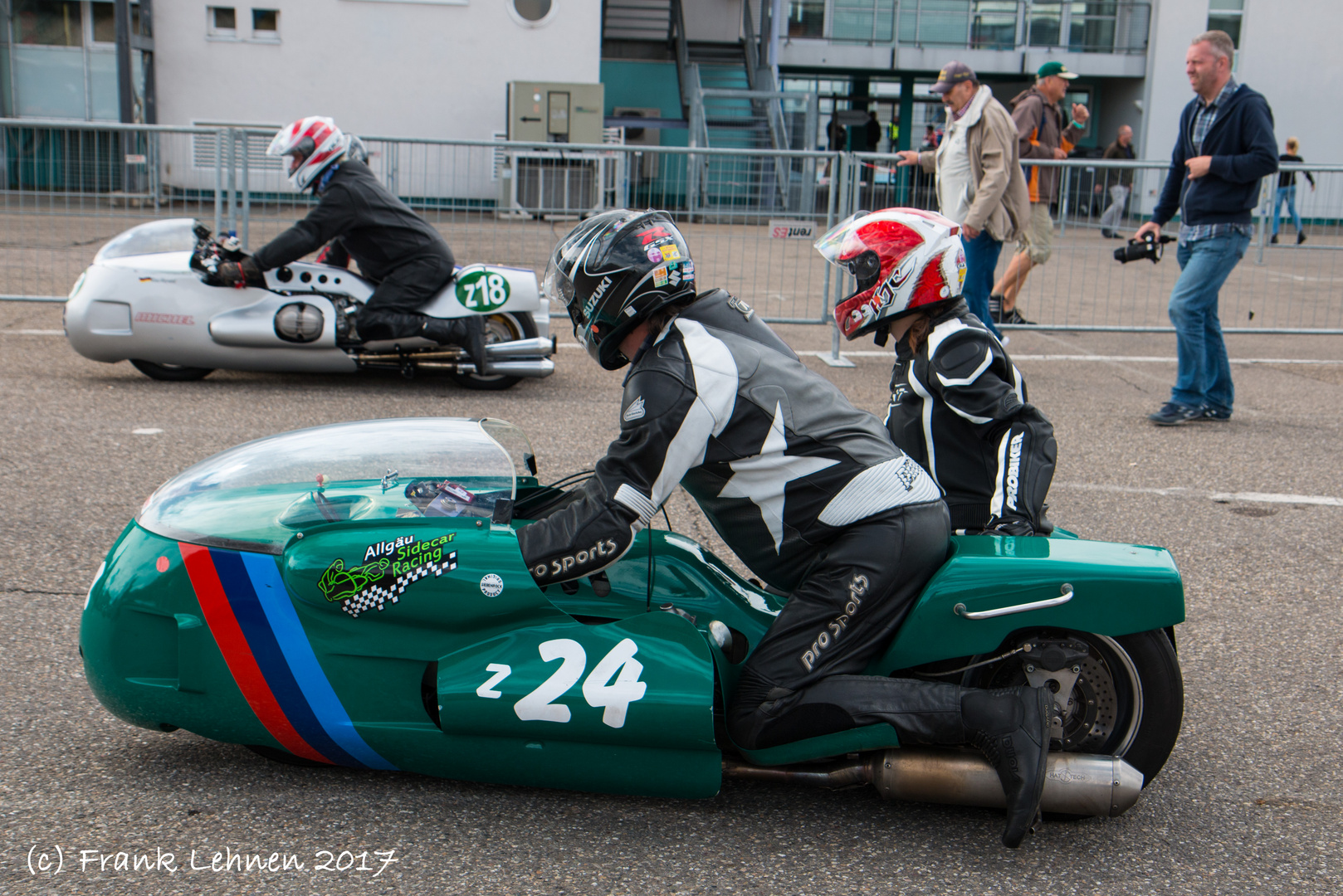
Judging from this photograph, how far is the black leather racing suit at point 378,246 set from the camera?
22.4 ft

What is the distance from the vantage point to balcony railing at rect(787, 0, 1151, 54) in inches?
1061

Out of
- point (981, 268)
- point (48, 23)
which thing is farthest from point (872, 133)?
point (981, 268)

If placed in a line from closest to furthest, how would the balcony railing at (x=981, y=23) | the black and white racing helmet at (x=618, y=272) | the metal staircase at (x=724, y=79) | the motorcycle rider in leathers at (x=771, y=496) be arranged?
1. the motorcycle rider in leathers at (x=771, y=496)
2. the black and white racing helmet at (x=618, y=272)
3. the metal staircase at (x=724, y=79)
4. the balcony railing at (x=981, y=23)

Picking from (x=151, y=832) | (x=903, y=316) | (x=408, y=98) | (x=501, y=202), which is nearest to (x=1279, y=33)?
(x=408, y=98)

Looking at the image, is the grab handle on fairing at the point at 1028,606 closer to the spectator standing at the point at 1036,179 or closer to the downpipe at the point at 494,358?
the downpipe at the point at 494,358

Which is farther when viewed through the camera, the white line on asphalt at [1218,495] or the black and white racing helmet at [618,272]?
the white line on asphalt at [1218,495]

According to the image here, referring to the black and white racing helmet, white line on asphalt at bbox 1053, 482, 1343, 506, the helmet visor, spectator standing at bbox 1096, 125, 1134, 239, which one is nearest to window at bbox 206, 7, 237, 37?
spectator standing at bbox 1096, 125, 1134, 239

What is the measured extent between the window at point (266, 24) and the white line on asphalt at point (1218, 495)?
18.2 m

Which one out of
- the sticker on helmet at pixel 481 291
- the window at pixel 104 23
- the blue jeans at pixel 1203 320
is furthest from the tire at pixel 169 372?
the window at pixel 104 23

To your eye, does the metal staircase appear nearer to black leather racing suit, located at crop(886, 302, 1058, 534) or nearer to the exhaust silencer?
black leather racing suit, located at crop(886, 302, 1058, 534)

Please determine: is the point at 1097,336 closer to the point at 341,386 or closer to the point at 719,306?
the point at 341,386

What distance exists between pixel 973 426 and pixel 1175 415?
13.3 ft

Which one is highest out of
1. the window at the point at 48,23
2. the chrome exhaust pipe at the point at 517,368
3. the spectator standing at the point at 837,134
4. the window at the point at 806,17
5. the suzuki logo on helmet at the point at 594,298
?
the window at the point at 806,17

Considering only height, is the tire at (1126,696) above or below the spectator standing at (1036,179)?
below
